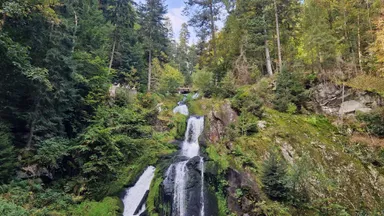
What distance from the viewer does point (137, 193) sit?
12000 millimetres

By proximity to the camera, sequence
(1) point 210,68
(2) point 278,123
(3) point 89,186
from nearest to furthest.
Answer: (3) point 89,186
(2) point 278,123
(1) point 210,68

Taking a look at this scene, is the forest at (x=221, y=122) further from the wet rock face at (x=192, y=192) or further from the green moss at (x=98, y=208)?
the wet rock face at (x=192, y=192)

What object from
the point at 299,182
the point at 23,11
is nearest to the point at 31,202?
the point at 23,11

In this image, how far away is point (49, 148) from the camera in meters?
11.5

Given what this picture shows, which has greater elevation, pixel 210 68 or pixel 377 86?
pixel 210 68

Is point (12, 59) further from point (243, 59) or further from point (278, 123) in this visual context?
point (243, 59)

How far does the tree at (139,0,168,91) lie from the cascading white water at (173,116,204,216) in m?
10.7

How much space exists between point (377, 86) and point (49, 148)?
64.6ft

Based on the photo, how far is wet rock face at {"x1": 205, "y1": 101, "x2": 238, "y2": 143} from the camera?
1523 cm

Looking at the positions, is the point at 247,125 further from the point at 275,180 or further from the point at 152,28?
the point at 152,28

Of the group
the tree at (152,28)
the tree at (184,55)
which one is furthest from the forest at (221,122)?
the tree at (184,55)

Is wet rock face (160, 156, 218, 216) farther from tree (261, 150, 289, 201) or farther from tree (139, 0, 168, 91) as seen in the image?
tree (139, 0, 168, 91)

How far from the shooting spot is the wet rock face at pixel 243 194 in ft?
32.8

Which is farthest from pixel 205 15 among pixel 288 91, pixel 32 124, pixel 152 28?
pixel 32 124
